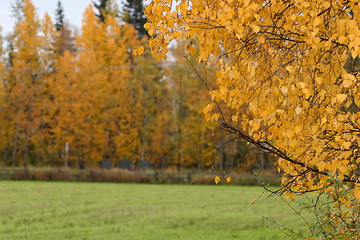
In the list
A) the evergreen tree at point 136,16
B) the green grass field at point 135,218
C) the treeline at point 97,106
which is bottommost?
the green grass field at point 135,218

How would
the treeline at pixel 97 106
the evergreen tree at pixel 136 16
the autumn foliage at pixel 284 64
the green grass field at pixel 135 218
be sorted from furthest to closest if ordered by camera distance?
the evergreen tree at pixel 136 16
the treeline at pixel 97 106
the green grass field at pixel 135 218
the autumn foliage at pixel 284 64

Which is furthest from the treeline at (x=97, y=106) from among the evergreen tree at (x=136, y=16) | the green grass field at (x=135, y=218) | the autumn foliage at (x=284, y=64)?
the autumn foliage at (x=284, y=64)

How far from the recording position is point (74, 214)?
14344 mm

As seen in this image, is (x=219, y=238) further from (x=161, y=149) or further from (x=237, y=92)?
(x=161, y=149)

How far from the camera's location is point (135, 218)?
1375 cm

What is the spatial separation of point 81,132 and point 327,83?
3218 centimetres

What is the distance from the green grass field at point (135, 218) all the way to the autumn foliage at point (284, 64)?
363 cm

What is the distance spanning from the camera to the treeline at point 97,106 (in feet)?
117

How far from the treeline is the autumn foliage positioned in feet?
97.2

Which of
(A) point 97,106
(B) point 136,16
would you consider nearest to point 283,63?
(A) point 97,106

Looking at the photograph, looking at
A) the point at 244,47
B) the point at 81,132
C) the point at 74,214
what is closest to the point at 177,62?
the point at 81,132

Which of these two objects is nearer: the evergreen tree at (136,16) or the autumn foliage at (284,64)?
the autumn foliage at (284,64)

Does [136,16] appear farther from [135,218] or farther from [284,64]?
[284,64]

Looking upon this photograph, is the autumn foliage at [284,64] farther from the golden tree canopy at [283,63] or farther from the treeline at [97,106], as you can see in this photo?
the treeline at [97,106]
